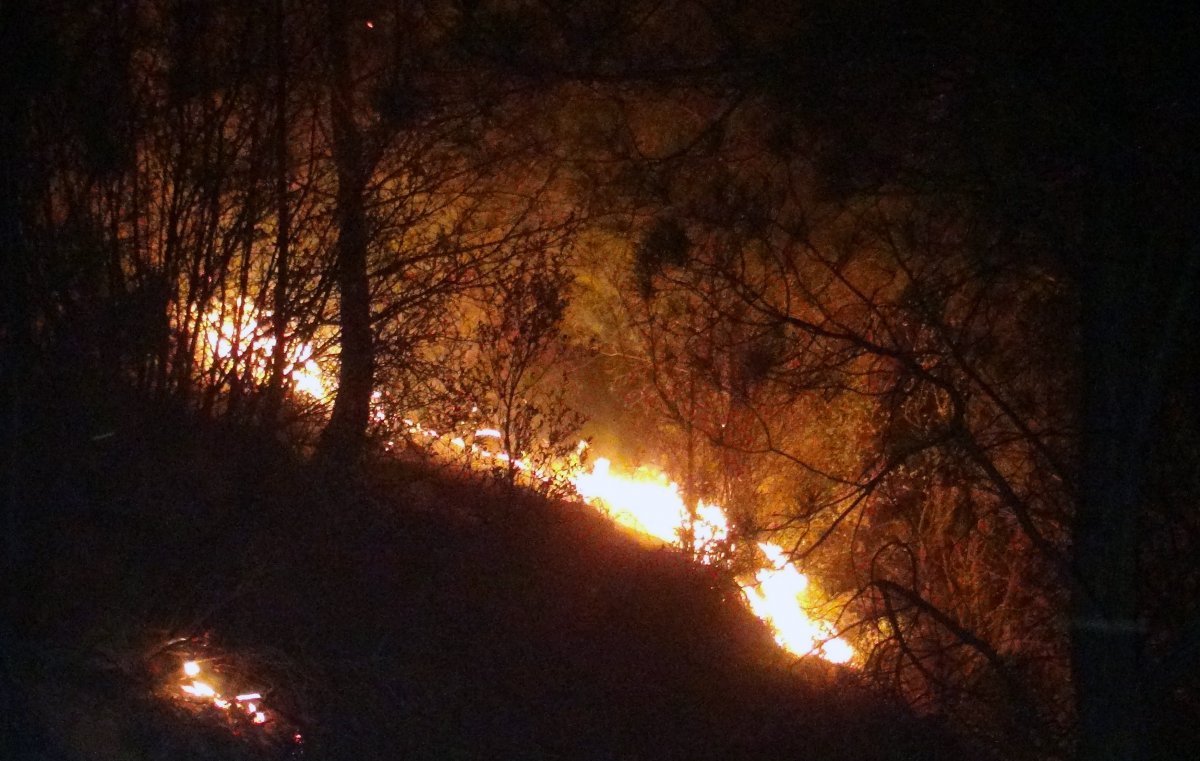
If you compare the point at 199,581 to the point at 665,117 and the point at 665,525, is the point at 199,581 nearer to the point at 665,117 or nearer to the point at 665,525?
the point at 665,117

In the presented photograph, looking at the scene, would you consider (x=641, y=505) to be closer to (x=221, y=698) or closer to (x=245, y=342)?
(x=245, y=342)

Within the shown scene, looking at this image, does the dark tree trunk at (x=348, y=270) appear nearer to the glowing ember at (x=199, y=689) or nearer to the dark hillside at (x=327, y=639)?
the dark hillside at (x=327, y=639)

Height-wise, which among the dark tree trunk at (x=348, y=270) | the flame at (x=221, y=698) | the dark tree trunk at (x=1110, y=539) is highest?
the dark tree trunk at (x=348, y=270)

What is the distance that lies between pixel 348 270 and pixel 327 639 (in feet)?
8.13

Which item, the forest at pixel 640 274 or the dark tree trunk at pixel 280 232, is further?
the dark tree trunk at pixel 280 232

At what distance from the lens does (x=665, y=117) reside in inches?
309

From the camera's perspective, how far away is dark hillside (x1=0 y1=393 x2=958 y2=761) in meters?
6.26

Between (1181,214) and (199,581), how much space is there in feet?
17.7

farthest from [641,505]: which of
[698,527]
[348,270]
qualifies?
[348,270]

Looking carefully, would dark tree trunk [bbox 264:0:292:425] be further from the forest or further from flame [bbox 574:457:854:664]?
flame [bbox 574:457:854:664]

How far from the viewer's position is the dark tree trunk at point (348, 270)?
27.0ft

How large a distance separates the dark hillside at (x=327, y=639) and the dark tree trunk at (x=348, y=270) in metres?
0.39

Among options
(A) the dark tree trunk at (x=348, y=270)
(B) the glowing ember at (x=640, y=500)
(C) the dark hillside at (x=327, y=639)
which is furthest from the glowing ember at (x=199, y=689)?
(B) the glowing ember at (x=640, y=500)

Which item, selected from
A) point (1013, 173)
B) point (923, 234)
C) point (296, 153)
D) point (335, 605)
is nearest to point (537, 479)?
point (335, 605)
